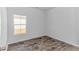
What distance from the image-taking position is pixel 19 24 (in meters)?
1.31

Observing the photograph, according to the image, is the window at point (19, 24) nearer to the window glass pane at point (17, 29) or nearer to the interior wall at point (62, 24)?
the window glass pane at point (17, 29)

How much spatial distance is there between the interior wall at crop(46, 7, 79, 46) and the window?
0.35 m

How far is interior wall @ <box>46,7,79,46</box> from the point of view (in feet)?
4.32

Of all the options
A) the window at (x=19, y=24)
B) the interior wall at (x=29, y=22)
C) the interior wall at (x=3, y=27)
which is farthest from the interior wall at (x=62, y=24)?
the interior wall at (x=3, y=27)

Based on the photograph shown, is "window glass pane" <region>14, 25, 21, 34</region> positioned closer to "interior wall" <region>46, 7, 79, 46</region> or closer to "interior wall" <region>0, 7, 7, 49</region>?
"interior wall" <region>0, 7, 7, 49</region>

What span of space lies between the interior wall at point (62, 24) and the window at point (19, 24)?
0.35 meters

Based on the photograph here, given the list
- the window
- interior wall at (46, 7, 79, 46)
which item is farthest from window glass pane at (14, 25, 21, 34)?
interior wall at (46, 7, 79, 46)

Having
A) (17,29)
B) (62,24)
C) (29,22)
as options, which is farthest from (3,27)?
(62,24)

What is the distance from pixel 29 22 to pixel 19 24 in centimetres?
14

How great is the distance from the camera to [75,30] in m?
1.31

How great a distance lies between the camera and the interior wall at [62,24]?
51.8 inches
